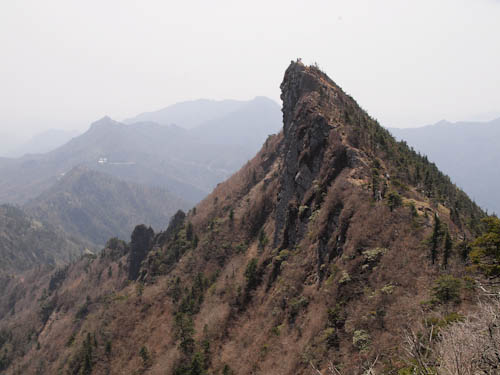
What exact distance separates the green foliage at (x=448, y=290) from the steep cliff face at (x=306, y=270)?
0.27m

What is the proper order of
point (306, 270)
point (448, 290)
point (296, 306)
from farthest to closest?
point (306, 270)
point (296, 306)
point (448, 290)

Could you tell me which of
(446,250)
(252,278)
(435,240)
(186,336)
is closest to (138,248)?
(186,336)

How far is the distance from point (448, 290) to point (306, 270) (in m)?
18.1

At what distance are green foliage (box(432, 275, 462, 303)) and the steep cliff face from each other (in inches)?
10.7

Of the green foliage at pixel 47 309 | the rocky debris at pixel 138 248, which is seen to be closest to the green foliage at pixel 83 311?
the rocky debris at pixel 138 248

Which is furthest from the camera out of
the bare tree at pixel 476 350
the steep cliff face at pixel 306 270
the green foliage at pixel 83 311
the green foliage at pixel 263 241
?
the green foliage at pixel 83 311

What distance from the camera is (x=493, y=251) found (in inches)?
643

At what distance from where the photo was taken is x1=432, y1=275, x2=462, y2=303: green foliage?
62.6 ft

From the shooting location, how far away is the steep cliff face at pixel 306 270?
906 inches

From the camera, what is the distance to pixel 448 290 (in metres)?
19.2

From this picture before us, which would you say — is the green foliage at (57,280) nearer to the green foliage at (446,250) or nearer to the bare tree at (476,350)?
the green foliage at (446,250)

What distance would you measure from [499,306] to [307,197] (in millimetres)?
32661

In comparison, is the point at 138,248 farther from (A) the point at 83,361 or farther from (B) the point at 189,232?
(A) the point at 83,361

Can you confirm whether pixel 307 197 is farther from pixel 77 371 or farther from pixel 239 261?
pixel 77 371
